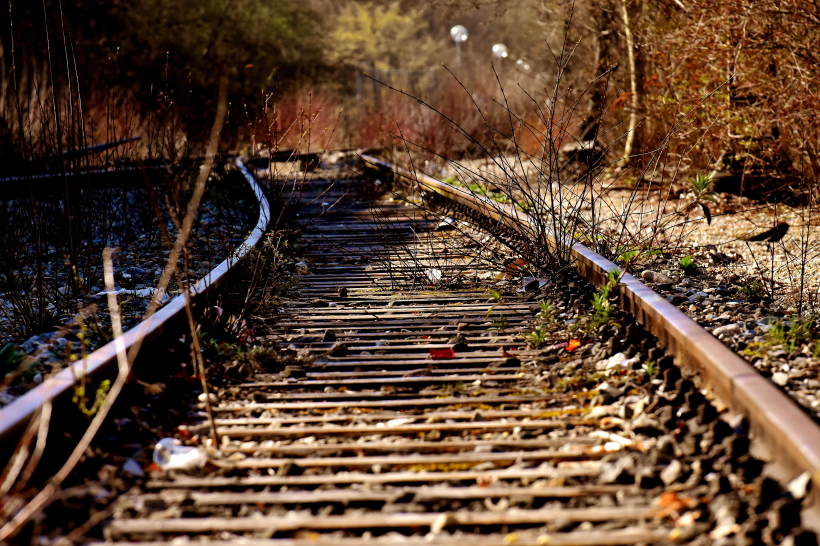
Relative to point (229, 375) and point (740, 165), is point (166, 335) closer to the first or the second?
point (229, 375)

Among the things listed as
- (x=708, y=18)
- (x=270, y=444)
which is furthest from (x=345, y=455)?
(x=708, y=18)

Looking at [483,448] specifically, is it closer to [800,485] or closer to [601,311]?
[800,485]

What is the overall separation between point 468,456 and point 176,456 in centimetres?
96

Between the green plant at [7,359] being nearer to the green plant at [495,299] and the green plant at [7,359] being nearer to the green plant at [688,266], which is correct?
the green plant at [495,299]

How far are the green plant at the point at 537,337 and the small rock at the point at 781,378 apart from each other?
3.63ft

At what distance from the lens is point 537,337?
3.83 metres

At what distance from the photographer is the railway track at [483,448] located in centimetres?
201

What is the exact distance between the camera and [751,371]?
2502 millimetres

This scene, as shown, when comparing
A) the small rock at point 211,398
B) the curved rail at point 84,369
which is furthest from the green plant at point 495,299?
the small rock at point 211,398

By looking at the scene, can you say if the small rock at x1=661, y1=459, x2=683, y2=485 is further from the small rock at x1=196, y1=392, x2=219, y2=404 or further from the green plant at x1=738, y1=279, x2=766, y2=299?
the green plant at x1=738, y1=279, x2=766, y2=299

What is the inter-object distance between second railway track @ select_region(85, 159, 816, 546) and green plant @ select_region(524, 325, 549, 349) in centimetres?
4

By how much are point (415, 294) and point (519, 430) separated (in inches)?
101

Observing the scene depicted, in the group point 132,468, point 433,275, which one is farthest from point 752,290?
point 132,468

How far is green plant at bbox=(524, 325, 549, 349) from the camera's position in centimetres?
383
